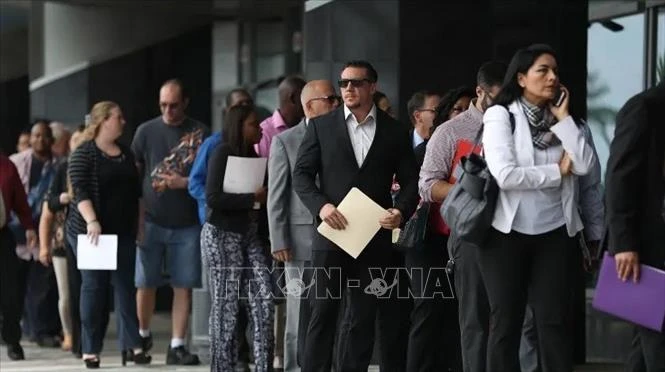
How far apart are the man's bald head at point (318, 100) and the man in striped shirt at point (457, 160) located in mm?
1278

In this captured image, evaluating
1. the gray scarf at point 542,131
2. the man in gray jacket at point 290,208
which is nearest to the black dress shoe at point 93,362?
the man in gray jacket at point 290,208

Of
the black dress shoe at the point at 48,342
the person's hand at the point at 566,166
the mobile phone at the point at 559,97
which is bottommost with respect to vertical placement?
the black dress shoe at the point at 48,342

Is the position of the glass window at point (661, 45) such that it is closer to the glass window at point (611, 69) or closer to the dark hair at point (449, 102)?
the glass window at point (611, 69)

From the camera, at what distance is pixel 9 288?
47.8 ft

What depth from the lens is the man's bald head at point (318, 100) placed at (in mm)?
10938

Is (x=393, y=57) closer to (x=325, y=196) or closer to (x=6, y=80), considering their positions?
(x=325, y=196)

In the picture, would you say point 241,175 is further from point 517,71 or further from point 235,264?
point 517,71

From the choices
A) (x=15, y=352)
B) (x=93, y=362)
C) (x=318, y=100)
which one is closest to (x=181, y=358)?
(x=93, y=362)

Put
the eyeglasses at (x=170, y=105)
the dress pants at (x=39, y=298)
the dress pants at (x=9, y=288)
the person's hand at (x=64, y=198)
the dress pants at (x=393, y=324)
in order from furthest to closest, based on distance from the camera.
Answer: the dress pants at (x=39, y=298) < the dress pants at (x=9, y=288) < the person's hand at (x=64, y=198) < the eyeglasses at (x=170, y=105) < the dress pants at (x=393, y=324)

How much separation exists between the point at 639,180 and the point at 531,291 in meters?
0.78

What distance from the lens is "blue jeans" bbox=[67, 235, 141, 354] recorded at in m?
13.3

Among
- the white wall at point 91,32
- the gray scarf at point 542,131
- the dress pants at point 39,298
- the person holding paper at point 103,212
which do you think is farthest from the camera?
the white wall at point 91,32

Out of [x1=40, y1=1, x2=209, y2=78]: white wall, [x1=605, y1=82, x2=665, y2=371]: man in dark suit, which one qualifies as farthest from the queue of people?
[x1=40, y1=1, x2=209, y2=78]: white wall

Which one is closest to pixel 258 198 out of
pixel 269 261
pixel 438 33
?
pixel 269 261
